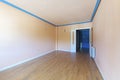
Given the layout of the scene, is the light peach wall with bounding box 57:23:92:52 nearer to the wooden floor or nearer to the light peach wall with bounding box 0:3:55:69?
the light peach wall with bounding box 0:3:55:69

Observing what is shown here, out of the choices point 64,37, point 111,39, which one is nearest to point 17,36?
point 111,39

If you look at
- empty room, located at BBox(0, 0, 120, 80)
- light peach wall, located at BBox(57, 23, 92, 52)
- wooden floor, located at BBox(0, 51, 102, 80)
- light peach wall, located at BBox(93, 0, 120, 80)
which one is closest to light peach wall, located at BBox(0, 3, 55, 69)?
empty room, located at BBox(0, 0, 120, 80)

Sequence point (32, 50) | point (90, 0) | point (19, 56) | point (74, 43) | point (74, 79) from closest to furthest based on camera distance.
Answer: point (74, 79)
point (90, 0)
point (19, 56)
point (32, 50)
point (74, 43)

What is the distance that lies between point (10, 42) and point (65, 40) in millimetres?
4254

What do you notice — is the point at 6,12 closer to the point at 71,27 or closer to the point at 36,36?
the point at 36,36

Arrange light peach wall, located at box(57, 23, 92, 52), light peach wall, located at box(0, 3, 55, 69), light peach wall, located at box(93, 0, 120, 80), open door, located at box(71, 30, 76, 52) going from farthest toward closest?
light peach wall, located at box(57, 23, 92, 52)
open door, located at box(71, 30, 76, 52)
light peach wall, located at box(0, 3, 55, 69)
light peach wall, located at box(93, 0, 120, 80)

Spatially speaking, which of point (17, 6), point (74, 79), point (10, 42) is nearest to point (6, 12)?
point (17, 6)

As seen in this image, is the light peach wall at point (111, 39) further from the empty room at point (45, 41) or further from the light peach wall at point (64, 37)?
the light peach wall at point (64, 37)

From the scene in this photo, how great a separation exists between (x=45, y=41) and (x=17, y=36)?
2.19m

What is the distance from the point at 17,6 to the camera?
294 cm

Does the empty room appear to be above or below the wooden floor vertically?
above

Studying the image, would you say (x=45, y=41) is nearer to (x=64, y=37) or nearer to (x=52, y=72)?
(x=64, y=37)

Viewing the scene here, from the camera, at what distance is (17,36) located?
311 centimetres

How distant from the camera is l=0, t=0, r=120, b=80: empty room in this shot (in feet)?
5.47
